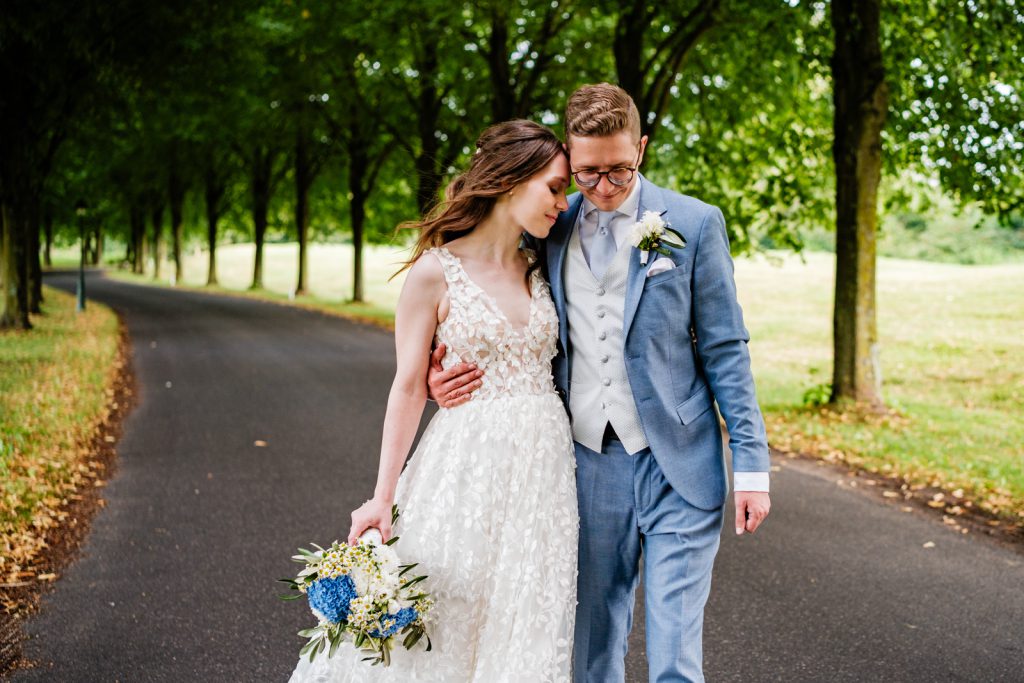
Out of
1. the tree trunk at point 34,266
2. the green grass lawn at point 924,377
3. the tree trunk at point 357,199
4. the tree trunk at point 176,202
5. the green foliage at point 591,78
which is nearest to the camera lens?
the green grass lawn at point 924,377

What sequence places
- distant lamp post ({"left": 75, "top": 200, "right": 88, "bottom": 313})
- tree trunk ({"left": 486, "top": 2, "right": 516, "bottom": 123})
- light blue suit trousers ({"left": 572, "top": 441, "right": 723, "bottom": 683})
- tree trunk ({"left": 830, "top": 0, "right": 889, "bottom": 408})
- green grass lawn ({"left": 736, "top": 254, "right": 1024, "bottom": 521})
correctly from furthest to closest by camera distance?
distant lamp post ({"left": 75, "top": 200, "right": 88, "bottom": 313}) < tree trunk ({"left": 486, "top": 2, "right": 516, "bottom": 123}) < tree trunk ({"left": 830, "top": 0, "right": 889, "bottom": 408}) < green grass lawn ({"left": 736, "top": 254, "right": 1024, "bottom": 521}) < light blue suit trousers ({"left": 572, "top": 441, "right": 723, "bottom": 683})

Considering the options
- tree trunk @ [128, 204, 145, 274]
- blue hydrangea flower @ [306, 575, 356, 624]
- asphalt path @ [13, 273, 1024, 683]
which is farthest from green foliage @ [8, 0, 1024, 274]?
tree trunk @ [128, 204, 145, 274]

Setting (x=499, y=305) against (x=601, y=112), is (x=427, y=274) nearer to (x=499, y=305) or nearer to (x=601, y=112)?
(x=499, y=305)

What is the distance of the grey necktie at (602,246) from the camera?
2.95 meters

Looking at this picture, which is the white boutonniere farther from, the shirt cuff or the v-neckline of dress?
the shirt cuff

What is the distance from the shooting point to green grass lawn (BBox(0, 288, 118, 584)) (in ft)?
19.9

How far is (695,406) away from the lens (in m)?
2.83

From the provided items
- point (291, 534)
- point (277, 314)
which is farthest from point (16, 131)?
point (291, 534)

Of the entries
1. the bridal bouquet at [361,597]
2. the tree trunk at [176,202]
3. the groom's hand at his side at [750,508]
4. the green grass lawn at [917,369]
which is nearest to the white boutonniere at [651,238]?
the groom's hand at his side at [750,508]

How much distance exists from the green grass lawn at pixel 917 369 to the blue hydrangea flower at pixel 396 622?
1.68 metres

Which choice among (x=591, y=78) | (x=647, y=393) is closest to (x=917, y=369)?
(x=591, y=78)

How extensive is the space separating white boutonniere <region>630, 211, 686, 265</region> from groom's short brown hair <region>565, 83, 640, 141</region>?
285 mm

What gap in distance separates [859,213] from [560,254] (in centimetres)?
907

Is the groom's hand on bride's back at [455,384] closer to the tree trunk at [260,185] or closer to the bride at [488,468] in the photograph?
the bride at [488,468]
